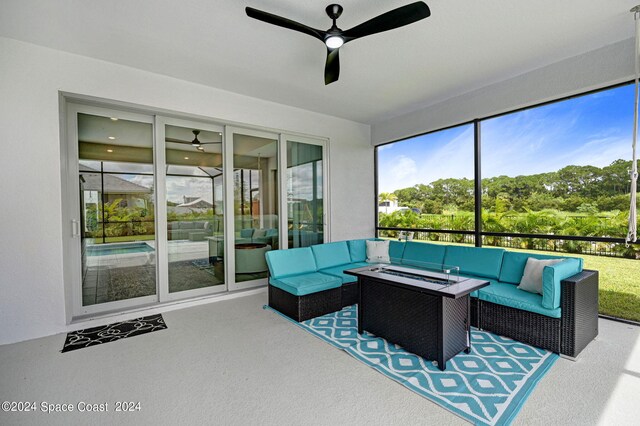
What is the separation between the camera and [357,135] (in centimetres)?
600

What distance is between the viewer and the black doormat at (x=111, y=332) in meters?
2.93

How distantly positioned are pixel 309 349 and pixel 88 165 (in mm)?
3436

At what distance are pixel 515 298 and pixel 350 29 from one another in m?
2.92

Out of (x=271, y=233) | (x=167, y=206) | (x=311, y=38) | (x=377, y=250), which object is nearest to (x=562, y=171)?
(x=377, y=250)

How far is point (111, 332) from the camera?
320 cm

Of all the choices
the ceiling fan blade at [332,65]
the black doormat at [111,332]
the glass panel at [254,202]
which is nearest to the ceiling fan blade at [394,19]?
the ceiling fan blade at [332,65]

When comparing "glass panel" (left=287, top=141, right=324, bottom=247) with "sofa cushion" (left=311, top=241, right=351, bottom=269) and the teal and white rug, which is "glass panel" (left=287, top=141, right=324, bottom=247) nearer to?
"sofa cushion" (left=311, top=241, right=351, bottom=269)

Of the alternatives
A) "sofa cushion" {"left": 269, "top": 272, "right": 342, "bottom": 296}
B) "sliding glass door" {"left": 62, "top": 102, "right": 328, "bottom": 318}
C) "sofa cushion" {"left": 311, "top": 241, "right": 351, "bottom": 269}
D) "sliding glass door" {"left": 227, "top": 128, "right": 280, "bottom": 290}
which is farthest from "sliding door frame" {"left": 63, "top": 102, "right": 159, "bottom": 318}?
"sofa cushion" {"left": 311, "top": 241, "right": 351, "bottom": 269}

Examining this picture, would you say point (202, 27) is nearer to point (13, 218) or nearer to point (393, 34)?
point (393, 34)

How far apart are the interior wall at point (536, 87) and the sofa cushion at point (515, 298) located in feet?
7.99

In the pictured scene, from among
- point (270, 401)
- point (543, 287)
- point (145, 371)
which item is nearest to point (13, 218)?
point (145, 371)

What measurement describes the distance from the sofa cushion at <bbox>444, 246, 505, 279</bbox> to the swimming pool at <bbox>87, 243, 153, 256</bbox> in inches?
163

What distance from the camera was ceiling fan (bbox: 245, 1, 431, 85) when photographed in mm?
2121

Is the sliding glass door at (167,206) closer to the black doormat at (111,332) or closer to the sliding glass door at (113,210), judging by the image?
the sliding glass door at (113,210)
